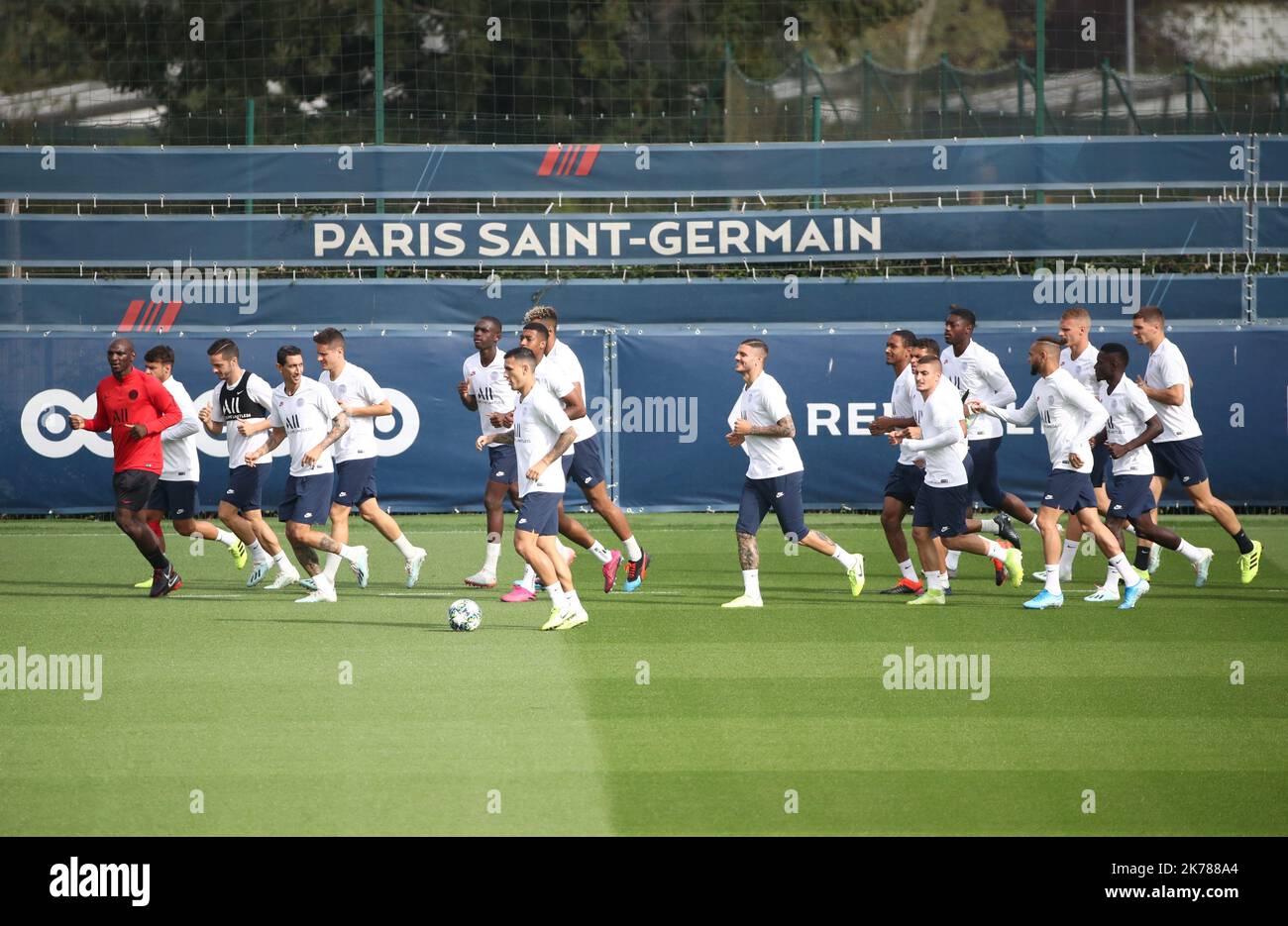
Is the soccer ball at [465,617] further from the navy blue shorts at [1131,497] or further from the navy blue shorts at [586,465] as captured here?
the navy blue shorts at [1131,497]

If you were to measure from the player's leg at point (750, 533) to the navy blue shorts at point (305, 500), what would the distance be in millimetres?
3657

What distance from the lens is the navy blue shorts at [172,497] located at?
1554 centimetres

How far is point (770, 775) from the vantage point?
8102 mm

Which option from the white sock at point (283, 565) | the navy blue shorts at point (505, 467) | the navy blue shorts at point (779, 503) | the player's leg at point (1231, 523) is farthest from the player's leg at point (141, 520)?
the player's leg at point (1231, 523)

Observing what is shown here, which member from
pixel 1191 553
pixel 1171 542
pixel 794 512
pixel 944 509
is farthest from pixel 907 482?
pixel 1191 553

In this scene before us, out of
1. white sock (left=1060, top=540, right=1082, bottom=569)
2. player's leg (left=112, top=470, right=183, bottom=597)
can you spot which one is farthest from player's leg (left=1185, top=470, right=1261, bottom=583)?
player's leg (left=112, top=470, right=183, bottom=597)

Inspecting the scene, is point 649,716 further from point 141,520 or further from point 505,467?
point 141,520

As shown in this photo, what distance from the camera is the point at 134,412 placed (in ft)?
47.8

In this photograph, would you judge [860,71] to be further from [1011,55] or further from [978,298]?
[1011,55]

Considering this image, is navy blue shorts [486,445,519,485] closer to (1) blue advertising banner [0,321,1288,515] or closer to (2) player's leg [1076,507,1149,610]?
(2) player's leg [1076,507,1149,610]

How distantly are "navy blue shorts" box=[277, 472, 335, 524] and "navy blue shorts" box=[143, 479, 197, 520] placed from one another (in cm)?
191

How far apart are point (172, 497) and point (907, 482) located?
23.2ft

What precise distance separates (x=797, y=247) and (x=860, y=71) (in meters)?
3.43

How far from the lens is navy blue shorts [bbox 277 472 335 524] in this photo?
14.0 m
